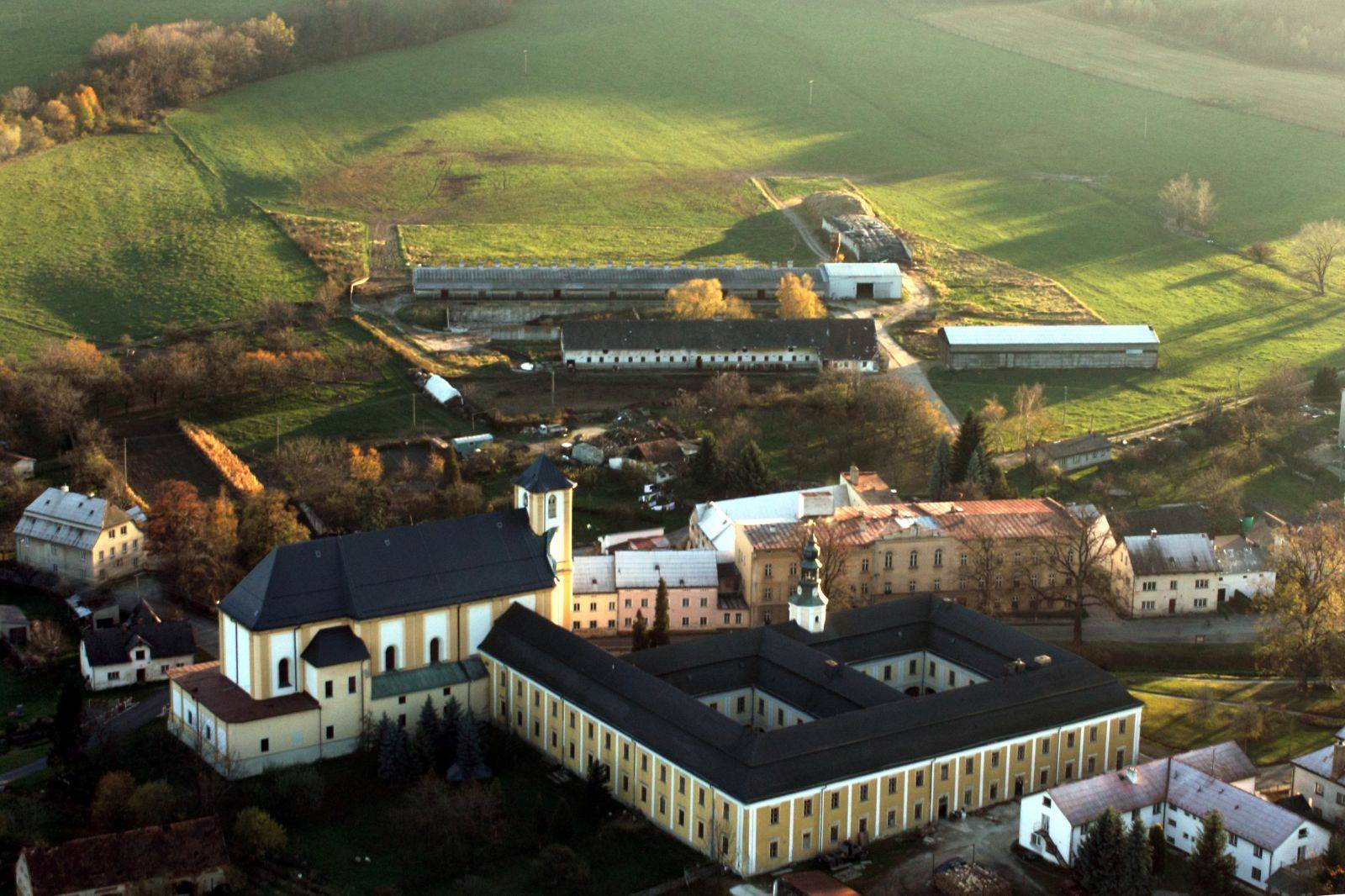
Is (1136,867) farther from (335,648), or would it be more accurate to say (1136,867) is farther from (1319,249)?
(1319,249)

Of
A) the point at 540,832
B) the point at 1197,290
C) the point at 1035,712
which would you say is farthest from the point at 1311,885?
the point at 1197,290

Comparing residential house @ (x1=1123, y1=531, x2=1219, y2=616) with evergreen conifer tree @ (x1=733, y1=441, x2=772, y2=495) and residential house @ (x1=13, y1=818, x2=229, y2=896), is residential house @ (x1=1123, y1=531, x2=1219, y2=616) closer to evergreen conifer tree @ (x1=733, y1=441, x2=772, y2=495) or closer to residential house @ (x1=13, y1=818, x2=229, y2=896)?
evergreen conifer tree @ (x1=733, y1=441, x2=772, y2=495)

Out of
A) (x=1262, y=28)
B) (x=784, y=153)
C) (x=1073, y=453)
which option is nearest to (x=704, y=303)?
(x=1073, y=453)

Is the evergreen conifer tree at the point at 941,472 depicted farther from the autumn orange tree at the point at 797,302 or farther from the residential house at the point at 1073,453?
the autumn orange tree at the point at 797,302

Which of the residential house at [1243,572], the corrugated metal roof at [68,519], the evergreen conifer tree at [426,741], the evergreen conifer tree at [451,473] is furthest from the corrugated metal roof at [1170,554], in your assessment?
the corrugated metal roof at [68,519]

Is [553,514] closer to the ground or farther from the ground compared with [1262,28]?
closer to the ground
